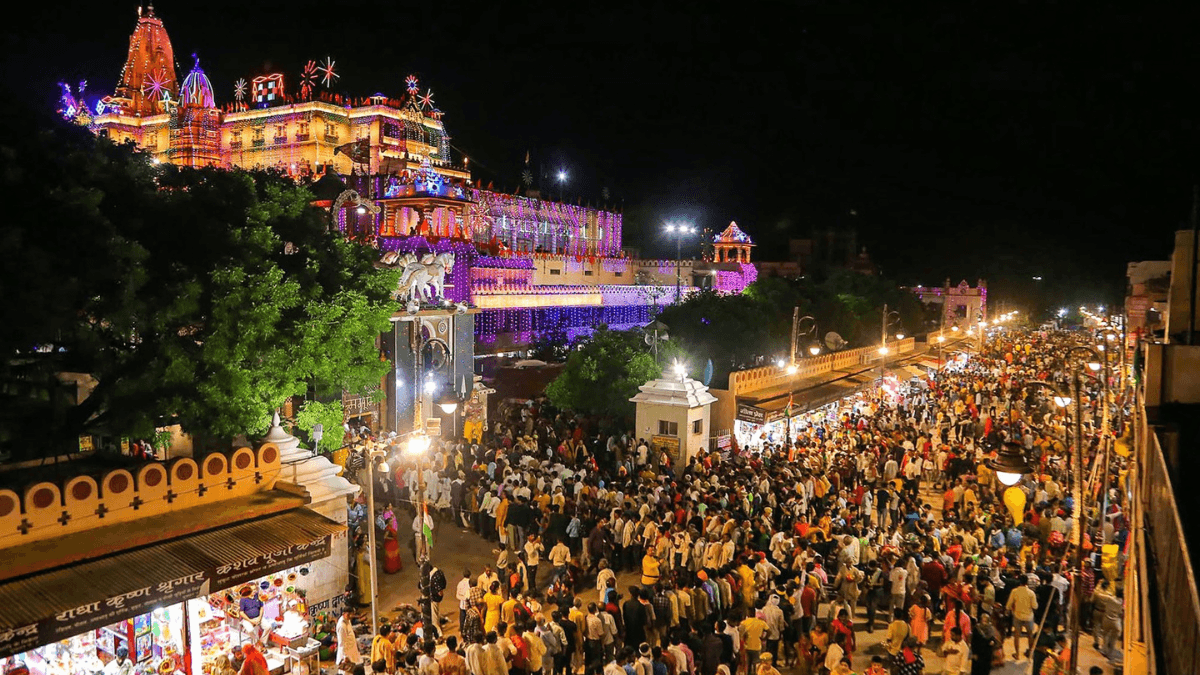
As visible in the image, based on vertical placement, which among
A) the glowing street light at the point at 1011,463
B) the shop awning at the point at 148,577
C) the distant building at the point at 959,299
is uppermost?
the distant building at the point at 959,299

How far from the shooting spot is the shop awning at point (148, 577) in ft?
24.7

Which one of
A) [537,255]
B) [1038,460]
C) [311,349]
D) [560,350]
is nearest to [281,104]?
[537,255]

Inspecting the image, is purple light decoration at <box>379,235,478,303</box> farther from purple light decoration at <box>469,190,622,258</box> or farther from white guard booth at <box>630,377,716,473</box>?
purple light decoration at <box>469,190,622,258</box>

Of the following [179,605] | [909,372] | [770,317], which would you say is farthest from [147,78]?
[179,605]

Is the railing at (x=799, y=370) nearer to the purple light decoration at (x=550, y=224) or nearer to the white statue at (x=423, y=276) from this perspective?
the white statue at (x=423, y=276)

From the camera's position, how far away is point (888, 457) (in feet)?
61.6

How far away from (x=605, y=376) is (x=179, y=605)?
14.7 m

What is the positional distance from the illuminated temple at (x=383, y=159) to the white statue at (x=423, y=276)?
18.7 metres

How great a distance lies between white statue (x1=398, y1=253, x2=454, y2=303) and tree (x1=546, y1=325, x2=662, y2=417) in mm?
4557

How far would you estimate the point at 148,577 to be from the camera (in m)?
8.37

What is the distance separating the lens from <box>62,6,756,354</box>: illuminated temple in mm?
45688

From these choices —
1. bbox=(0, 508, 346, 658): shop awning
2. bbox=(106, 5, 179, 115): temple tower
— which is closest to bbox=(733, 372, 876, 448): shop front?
bbox=(0, 508, 346, 658): shop awning

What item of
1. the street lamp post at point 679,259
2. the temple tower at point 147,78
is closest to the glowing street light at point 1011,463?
the street lamp post at point 679,259

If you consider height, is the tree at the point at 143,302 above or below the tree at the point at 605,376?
above
